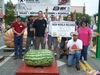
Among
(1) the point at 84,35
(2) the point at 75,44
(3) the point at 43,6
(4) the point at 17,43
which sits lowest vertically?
(4) the point at 17,43

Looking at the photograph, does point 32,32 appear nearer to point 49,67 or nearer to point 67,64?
point 67,64

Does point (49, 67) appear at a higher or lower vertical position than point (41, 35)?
lower

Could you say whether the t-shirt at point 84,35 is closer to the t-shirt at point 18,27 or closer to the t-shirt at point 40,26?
the t-shirt at point 40,26

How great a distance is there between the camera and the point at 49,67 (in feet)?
22.1

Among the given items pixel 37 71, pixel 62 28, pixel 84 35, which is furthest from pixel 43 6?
pixel 37 71

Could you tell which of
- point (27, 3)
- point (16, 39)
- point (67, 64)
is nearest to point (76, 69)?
point (67, 64)

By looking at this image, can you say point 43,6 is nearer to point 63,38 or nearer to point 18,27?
point 18,27

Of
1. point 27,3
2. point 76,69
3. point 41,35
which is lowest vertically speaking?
point 76,69

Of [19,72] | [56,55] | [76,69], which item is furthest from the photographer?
[56,55]

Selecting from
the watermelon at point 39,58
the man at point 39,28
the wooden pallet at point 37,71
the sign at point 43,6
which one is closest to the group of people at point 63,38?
the man at point 39,28

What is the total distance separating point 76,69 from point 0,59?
3.38 meters

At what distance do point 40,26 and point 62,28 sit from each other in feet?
3.81

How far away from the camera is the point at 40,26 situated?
854 cm

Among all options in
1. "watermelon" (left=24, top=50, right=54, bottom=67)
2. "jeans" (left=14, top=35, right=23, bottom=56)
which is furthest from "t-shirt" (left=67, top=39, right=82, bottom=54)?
"jeans" (left=14, top=35, right=23, bottom=56)
